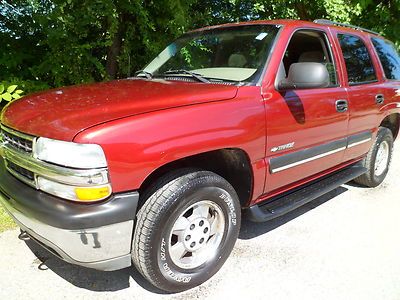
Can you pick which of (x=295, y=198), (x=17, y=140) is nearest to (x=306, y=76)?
(x=295, y=198)

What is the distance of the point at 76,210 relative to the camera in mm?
2301

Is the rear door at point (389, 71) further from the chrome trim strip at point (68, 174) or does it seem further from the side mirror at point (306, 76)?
the chrome trim strip at point (68, 174)

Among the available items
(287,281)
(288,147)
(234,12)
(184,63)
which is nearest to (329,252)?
(287,281)

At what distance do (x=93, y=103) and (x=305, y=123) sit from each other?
1797 millimetres

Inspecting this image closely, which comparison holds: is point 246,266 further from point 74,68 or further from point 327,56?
point 74,68

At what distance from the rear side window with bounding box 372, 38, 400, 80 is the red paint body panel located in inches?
46.1

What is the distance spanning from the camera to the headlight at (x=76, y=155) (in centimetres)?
224

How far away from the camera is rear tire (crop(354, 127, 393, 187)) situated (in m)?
4.85

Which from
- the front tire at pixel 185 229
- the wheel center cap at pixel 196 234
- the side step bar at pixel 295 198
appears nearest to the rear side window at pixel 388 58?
the side step bar at pixel 295 198

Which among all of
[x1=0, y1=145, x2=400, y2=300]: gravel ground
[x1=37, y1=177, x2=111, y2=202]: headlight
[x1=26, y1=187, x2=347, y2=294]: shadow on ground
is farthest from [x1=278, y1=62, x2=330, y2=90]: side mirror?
[x1=26, y1=187, x2=347, y2=294]: shadow on ground

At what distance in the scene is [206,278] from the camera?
294cm

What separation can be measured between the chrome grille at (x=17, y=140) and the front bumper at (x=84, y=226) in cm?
29

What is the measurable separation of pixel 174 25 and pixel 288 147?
359cm

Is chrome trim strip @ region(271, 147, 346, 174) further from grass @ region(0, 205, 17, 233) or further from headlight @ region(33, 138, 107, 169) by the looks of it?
grass @ region(0, 205, 17, 233)
